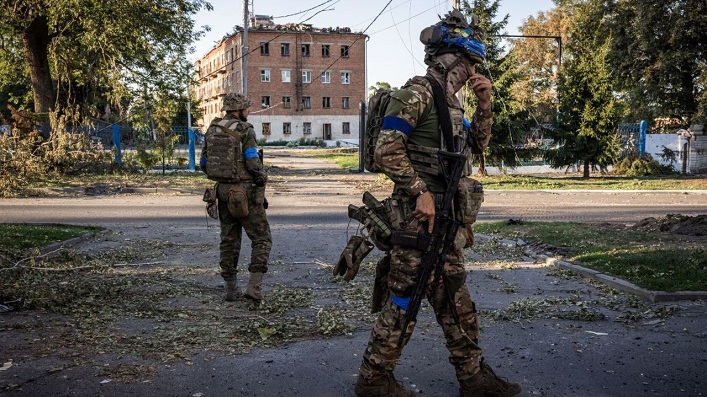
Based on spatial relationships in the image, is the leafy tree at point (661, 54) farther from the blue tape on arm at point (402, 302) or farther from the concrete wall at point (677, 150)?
the blue tape on arm at point (402, 302)

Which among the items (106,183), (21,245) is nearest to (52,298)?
(21,245)

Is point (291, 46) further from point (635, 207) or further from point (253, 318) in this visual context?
point (253, 318)

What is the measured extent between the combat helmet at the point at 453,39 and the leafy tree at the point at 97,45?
17282 mm

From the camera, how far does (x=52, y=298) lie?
20.4ft

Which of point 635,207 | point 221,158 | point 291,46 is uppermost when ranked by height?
point 291,46

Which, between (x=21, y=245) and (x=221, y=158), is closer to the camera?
(x=221, y=158)

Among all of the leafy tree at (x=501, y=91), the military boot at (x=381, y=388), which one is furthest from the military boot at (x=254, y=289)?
the leafy tree at (x=501, y=91)

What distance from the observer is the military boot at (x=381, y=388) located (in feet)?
12.7

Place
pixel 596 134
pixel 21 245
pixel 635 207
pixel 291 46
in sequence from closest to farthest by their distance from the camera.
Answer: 1. pixel 21 245
2. pixel 635 207
3. pixel 596 134
4. pixel 291 46

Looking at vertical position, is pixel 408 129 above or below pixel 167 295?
above

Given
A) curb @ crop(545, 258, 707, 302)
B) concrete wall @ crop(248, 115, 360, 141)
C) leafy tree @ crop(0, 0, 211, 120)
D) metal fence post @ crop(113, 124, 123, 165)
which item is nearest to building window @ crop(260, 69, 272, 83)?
concrete wall @ crop(248, 115, 360, 141)

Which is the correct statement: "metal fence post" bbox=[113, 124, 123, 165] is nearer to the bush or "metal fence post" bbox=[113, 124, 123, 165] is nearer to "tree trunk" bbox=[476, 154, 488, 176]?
the bush

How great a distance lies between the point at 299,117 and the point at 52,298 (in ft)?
224

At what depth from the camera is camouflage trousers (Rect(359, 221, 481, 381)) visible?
3881 mm
